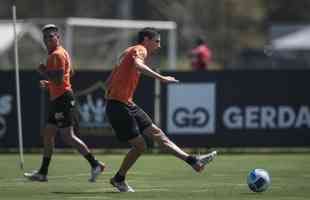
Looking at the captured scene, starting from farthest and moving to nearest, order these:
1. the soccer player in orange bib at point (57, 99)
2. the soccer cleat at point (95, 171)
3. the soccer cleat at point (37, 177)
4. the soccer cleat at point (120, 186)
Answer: the soccer cleat at point (37, 177), the soccer player in orange bib at point (57, 99), the soccer cleat at point (95, 171), the soccer cleat at point (120, 186)

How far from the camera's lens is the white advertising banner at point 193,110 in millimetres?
26125

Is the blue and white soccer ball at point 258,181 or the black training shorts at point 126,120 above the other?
the black training shorts at point 126,120

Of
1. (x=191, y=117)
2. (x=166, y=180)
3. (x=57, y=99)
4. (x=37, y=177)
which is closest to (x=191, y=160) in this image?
(x=166, y=180)

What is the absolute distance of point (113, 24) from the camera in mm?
40750

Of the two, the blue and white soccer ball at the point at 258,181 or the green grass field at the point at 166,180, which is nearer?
the green grass field at the point at 166,180

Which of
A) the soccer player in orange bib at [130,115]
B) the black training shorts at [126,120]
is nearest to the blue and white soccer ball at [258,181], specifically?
the soccer player in orange bib at [130,115]

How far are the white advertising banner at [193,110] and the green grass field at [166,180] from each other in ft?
4.55

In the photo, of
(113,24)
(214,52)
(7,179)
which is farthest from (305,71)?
(214,52)

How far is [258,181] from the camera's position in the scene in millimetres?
16234

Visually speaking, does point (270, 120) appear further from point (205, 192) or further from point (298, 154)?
point (205, 192)

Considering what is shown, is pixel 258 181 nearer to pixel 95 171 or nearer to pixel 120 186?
pixel 120 186

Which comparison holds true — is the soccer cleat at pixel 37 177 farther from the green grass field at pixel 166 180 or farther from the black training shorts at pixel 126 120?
the black training shorts at pixel 126 120

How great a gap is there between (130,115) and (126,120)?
101 mm

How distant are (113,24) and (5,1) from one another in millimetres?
22872
